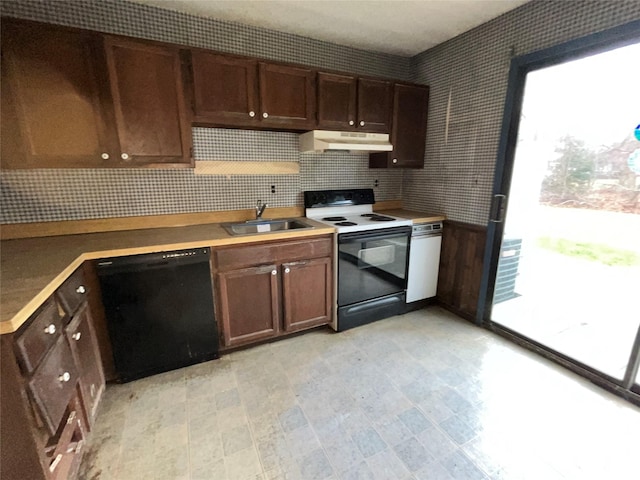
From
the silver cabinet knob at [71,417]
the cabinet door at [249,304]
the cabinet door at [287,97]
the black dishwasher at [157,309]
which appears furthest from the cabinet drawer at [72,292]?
the cabinet door at [287,97]

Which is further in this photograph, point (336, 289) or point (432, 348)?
point (336, 289)

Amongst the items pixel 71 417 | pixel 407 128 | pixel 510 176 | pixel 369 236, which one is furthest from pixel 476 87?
pixel 71 417

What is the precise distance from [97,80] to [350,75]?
1.80 m

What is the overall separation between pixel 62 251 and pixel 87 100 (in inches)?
36.2

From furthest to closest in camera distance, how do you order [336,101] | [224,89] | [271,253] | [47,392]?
[336,101] < [271,253] < [224,89] < [47,392]

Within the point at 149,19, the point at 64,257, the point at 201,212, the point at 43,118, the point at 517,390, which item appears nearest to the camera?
the point at 64,257

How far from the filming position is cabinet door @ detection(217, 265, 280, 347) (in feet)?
6.93

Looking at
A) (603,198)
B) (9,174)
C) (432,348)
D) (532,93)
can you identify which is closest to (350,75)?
(532,93)

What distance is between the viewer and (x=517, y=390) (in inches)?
73.3

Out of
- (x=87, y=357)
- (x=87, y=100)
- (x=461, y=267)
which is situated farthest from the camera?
(x=461, y=267)

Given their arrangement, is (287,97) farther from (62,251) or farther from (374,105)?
(62,251)

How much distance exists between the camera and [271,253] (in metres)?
2.19

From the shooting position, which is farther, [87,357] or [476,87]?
[476,87]

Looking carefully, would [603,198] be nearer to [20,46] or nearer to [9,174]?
[20,46]
